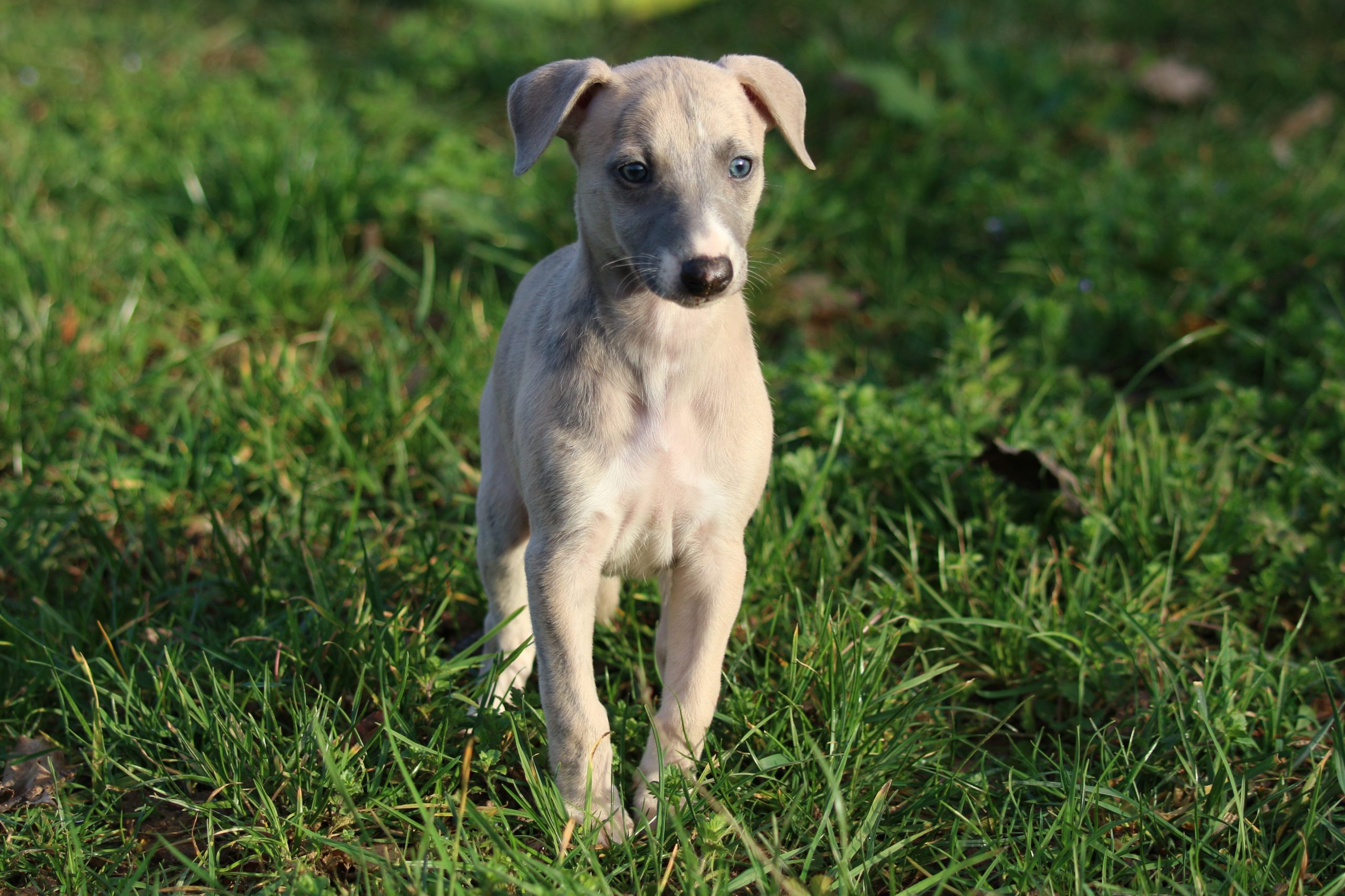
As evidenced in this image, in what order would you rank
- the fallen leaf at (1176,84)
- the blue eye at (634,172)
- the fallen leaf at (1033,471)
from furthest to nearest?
the fallen leaf at (1176,84) → the fallen leaf at (1033,471) → the blue eye at (634,172)

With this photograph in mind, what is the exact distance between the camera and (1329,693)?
307 centimetres

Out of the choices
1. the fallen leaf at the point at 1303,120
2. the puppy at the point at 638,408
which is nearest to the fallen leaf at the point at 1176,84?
the fallen leaf at the point at 1303,120

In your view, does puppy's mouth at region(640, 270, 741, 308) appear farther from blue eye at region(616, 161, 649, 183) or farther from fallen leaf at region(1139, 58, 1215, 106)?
fallen leaf at region(1139, 58, 1215, 106)

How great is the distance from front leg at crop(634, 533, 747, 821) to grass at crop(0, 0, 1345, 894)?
0.28 ft

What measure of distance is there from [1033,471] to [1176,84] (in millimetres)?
3995

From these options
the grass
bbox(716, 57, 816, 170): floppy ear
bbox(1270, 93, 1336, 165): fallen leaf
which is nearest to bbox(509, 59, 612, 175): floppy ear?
bbox(716, 57, 816, 170): floppy ear

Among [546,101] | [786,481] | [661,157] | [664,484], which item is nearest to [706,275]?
[661,157]

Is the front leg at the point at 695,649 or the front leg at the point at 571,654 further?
the front leg at the point at 695,649

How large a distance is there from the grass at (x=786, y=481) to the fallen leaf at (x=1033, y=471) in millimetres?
21

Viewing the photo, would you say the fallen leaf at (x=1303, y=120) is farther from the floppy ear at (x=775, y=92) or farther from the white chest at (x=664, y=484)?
the white chest at (x=664, y=484)

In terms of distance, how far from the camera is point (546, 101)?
2943 millimetres

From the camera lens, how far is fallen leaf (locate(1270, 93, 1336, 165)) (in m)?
6.47

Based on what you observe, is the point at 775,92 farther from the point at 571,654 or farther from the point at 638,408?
the point at 571,654

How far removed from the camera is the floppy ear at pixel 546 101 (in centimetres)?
287
